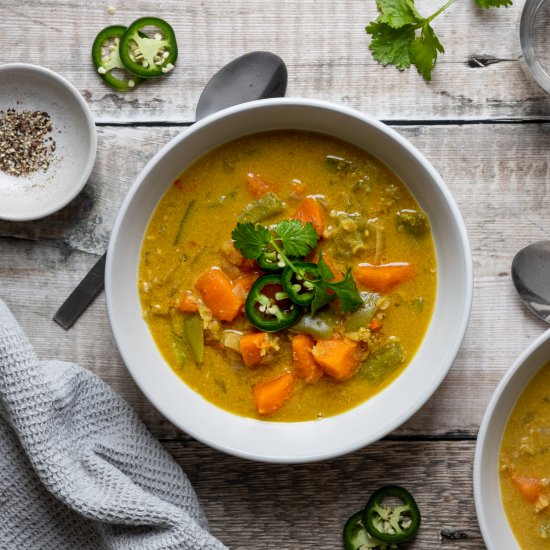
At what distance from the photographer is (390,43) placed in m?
2.86

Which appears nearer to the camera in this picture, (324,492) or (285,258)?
(285,258)

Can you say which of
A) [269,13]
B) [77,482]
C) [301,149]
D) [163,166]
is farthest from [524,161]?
[77,482]

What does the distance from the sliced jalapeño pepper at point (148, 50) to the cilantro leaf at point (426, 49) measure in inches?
35.5

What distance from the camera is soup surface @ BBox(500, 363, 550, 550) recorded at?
9.19 ft

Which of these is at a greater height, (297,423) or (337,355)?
(337,355)

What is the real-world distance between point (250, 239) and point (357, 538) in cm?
123

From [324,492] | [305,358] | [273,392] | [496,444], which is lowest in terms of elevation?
[324,492]

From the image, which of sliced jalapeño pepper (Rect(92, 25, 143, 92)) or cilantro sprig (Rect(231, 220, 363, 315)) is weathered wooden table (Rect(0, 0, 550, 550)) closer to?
sliced jalapeño pepper (Rect(92, 25, 143, 92))

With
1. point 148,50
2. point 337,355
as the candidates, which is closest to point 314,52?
point 148,50

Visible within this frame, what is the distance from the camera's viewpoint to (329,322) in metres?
2.77

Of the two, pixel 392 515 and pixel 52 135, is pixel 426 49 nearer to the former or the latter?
pixel 52 135

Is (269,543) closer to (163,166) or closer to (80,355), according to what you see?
(80,355)

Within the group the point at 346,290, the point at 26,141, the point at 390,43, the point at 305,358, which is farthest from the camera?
the point at 26,141

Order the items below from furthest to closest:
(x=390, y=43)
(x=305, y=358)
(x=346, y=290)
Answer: (x=390, y=43) < (x=305, y=358) < (x=346, y=290)
